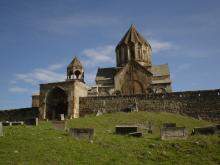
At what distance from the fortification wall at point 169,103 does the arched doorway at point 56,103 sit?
67.2 inches

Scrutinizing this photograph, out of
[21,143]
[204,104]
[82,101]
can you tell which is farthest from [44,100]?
[21,143]

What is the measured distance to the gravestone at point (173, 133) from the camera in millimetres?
15170

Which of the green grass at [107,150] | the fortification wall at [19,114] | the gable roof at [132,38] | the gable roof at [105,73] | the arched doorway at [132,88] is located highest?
the gable roof at [132,38]

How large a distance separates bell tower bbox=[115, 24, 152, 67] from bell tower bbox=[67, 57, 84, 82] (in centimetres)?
585

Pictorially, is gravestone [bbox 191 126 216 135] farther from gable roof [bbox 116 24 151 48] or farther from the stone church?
gable roof [bbox 116 24 151 48]

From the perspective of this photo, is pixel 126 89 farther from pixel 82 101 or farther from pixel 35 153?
pixel 35 153

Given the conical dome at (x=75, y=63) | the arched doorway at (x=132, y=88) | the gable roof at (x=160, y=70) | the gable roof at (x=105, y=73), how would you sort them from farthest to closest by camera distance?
1. the gable roof at (x=105, y=73)
2. the gable roof at (x=160, y=70)
3. the arched doorway at (x=132, y=88)
4. the conical dome at (x=75, y=63)

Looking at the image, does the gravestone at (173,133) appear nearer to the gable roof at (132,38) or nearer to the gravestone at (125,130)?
the gravestone at (125,130)

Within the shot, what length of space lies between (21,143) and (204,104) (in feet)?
71.6


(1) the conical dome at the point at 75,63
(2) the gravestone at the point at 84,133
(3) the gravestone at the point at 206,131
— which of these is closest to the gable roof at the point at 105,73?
(1) the conical dome at the point at 75,63

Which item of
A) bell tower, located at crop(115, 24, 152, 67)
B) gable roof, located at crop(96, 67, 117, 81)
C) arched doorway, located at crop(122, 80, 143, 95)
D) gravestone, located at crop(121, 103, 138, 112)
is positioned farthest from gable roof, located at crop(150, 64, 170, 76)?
gravestone, located at crop(121, 103, 138, 112)

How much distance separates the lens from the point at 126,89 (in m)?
39.3

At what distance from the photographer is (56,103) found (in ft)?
112

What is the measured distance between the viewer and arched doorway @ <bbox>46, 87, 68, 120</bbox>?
3375 cm
